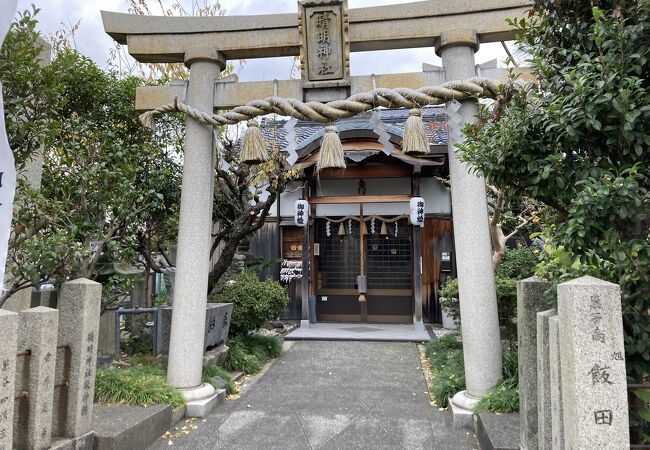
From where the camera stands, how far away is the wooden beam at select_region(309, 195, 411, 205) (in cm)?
1181

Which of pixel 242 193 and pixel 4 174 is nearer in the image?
pixel 4 174

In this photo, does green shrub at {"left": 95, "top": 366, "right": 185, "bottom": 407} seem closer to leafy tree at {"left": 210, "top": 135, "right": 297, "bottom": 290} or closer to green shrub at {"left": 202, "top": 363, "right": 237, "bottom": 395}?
green shrub at {"left": 202, "top": 363, "right": 237, "bottom": 395}

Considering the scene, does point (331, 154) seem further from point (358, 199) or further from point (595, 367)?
point (358, 199)

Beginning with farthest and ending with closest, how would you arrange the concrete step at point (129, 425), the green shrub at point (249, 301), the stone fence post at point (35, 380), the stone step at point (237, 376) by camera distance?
the green shrub at point (249, 301)
the stone step at point (237, 376)
the concrete step at point (129, 425)
the stone fence post at point (35, 380)

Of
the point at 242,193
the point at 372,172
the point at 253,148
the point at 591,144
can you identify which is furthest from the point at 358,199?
the point at 591,144

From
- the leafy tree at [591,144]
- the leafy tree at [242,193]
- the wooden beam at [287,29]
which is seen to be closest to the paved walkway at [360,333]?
the leafy tree at [242,193]

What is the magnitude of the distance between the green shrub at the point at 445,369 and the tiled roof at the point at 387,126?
5.43 m

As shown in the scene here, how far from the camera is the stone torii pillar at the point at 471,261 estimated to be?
4887mm

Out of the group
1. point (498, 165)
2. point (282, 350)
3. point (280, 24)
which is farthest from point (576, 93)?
point (282, 350)

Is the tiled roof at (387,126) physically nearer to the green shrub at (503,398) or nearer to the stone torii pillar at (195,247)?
the stone torii pillar at (195,247)

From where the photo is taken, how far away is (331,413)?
Answer: 548 cm

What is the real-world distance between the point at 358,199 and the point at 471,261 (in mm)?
7164

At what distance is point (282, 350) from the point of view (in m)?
8.95

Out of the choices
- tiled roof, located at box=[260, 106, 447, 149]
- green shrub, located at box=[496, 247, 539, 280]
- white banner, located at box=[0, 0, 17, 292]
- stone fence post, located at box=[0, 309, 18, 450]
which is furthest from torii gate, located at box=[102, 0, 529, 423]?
tiled roof, located at box=[260, 106, 447, 149]
